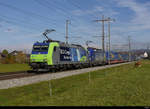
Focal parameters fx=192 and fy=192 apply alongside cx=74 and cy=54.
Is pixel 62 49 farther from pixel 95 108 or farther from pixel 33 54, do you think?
pixel 95 108

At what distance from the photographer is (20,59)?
75.0m

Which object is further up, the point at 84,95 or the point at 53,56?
the point at 53,56

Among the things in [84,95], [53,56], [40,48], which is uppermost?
[40,48]

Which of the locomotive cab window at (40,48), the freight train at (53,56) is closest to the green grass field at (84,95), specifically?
the freight train at (53,56)

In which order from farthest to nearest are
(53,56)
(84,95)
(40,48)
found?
1. (40,48)
2. (53,56)
3. (84,95)

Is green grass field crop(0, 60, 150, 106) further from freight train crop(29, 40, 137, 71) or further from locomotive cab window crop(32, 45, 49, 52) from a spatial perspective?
locomotive cab window crop(32, 45, 49, 52)

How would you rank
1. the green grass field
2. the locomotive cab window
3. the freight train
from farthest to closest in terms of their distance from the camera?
1. the locomotive cab window
2. the freight train
3. the green grass field

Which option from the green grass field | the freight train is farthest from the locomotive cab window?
the green grass field

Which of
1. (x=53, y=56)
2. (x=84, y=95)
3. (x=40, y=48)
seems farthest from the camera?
(x=40, y=48)

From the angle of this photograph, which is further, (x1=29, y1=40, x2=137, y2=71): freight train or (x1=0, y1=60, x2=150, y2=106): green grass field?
(x1=29, y1=40, x2=137, y2=71): freight train

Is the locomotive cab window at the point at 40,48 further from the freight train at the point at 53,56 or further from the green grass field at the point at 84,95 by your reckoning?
the green grass field at the point at 84,95

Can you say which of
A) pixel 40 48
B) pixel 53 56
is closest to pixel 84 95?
pixel 53 56

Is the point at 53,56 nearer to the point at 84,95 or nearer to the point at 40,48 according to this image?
the point at 40,48

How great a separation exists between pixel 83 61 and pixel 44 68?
1199 cm
